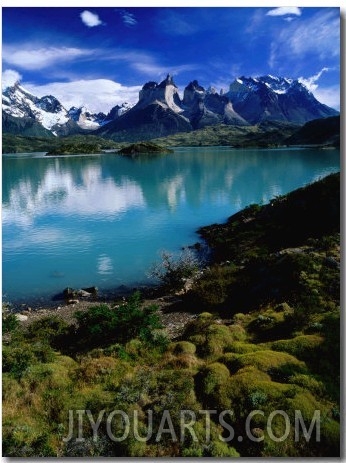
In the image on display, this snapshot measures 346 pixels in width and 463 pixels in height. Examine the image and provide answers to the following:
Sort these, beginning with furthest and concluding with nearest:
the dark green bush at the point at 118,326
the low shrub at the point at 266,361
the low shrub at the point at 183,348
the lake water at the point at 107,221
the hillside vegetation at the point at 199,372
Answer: the lake water at the point at 107,221, the dark green bush at the point at 118,326, the low shrub at the point at 183,348, the low shrub at the point at 266,361, the hillside vegetation at the point at 199,372

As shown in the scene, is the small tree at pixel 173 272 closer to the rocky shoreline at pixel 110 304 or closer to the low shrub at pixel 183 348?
the rocky shoreline at pixel 110 304

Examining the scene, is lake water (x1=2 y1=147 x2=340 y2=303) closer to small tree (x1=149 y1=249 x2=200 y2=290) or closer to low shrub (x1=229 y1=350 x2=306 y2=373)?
small tree (x1=149 y1=249 x2=200 y2=290)

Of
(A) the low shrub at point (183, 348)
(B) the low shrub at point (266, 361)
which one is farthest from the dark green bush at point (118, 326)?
(B) the low shrub at point (266, 361)

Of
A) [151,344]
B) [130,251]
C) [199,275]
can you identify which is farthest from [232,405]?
[130,251]

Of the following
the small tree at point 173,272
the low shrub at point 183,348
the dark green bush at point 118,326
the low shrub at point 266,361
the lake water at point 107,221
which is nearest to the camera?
the low shrub at point 266,361

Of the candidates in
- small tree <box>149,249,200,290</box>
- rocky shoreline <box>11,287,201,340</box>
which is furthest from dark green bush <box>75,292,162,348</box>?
small tree <box>149,249,200,290</box>

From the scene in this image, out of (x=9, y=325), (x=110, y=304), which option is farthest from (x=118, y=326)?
(x=110, y=304)

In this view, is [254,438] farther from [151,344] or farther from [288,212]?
[288,212]
